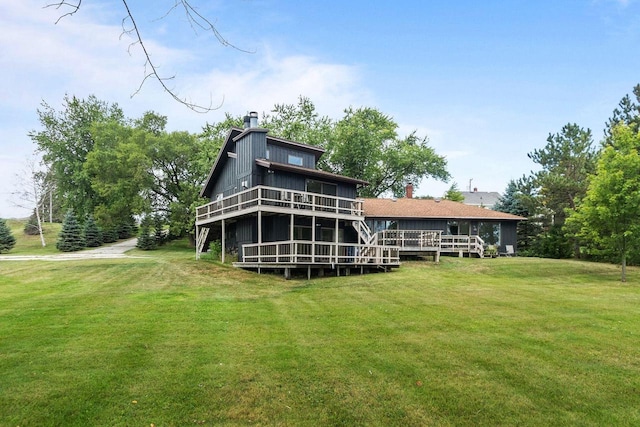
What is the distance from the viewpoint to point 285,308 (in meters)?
9.64

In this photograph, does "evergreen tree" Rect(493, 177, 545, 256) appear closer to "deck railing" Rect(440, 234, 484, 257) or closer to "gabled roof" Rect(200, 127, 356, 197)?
"deck railing" Rect(440, 234, 484, 257)

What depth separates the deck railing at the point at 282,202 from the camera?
55.8 feet

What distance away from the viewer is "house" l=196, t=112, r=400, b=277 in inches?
647

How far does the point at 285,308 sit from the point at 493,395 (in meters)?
5.90

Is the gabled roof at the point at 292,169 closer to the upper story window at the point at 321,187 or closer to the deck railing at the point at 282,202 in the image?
the upper story window at the point at 321,187

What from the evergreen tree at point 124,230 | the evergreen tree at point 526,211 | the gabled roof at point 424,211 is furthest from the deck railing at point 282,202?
the evergreen tree at point 124,230

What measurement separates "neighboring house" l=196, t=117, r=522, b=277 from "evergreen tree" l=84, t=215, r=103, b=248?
1689 cm

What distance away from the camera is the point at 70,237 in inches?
1291

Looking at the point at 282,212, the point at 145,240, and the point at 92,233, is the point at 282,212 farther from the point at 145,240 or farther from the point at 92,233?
the point at 92,233

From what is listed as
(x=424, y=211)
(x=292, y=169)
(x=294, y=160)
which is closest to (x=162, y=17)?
(x=292, y=169)

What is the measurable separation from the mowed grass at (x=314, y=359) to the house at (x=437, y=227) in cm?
1309

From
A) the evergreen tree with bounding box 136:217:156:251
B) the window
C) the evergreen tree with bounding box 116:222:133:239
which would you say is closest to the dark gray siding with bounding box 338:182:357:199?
the window

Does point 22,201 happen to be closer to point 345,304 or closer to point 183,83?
point 345,304

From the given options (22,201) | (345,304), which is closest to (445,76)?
(345,304)
